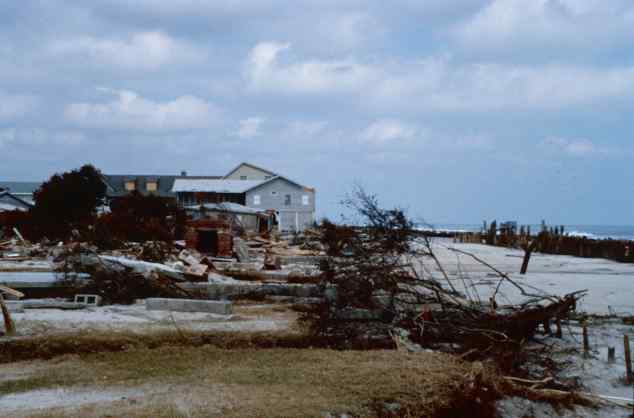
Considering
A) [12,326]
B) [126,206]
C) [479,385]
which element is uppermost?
[126,206]

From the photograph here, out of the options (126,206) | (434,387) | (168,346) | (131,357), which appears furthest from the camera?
(126,206)

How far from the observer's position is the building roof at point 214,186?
196 feet

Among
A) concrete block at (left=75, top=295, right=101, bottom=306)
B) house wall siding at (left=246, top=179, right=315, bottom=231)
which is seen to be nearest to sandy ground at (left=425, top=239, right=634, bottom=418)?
concrete block at (left=75, top=295, right=101, bottom=306)

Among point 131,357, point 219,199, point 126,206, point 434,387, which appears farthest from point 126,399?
point 219,199

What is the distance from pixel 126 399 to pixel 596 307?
11.3m

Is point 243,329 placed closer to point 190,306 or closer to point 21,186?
point 190,306

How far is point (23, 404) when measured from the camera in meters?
5.64

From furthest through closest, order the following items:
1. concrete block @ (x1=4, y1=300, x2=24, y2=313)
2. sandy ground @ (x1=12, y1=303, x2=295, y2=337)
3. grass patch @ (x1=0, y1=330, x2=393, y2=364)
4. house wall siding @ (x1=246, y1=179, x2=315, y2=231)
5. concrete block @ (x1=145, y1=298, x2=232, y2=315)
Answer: house wall siding @ (x1=246, y1=179, x2=315, y2=231) → concrete block @ (x1=145, y1=298, x2=232, y2=315) → concrete block @ (x1=4, y1=300, x2=24, y2=313) → sandy ground @ (x1=12, y1=303, x2=295, y2=337) → grass patch @ (x1=0, y1=330, x2=393, y2=364)

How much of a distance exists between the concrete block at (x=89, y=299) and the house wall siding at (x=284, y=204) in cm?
4848

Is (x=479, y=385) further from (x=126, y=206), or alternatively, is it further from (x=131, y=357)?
(x=126, y=206)

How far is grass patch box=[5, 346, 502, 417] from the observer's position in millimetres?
5722

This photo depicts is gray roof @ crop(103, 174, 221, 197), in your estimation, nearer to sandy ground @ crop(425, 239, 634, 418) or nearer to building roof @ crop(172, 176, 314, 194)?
building roof @ crop(172, 176, 314, 194)

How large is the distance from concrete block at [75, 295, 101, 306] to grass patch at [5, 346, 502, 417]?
3.67 meters

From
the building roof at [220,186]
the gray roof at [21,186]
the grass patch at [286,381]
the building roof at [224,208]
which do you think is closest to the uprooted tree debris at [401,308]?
the grass patch at [286,381]
